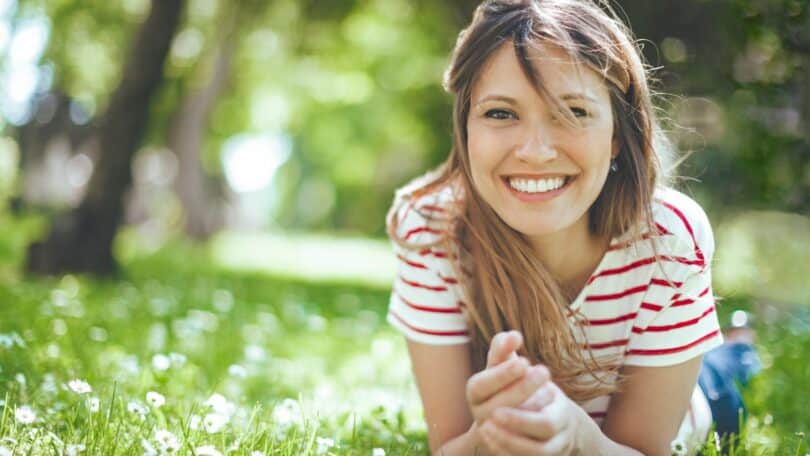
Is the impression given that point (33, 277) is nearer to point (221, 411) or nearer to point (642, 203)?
point (221, 411)

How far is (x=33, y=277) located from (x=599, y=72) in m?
7.49

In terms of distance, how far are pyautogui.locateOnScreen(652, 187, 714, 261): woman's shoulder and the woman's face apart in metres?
0.33

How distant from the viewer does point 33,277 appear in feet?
27.3

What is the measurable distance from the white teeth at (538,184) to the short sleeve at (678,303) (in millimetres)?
437

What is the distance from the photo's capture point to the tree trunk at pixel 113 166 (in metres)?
8.65

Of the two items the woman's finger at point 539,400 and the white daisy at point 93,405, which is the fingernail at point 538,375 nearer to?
the woman's finger at point 539,400

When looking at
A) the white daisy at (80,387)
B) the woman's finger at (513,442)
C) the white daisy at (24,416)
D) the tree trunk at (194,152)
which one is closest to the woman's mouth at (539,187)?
the woman's finger at (513,442)

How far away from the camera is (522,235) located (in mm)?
2557

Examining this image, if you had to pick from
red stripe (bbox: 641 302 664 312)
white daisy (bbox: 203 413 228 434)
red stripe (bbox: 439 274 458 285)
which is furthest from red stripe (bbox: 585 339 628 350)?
white daisy (bbox: 203 413 228 434)

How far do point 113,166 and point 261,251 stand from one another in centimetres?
862

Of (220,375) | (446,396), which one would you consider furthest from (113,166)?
(446,396)

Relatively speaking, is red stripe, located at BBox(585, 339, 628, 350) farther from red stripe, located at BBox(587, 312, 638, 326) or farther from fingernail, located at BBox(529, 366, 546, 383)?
fingernail, located at BBox(529, 366, 546, 383)

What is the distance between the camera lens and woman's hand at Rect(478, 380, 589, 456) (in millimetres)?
1821

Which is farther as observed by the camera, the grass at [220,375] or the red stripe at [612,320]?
the red stripe at [612,320]
